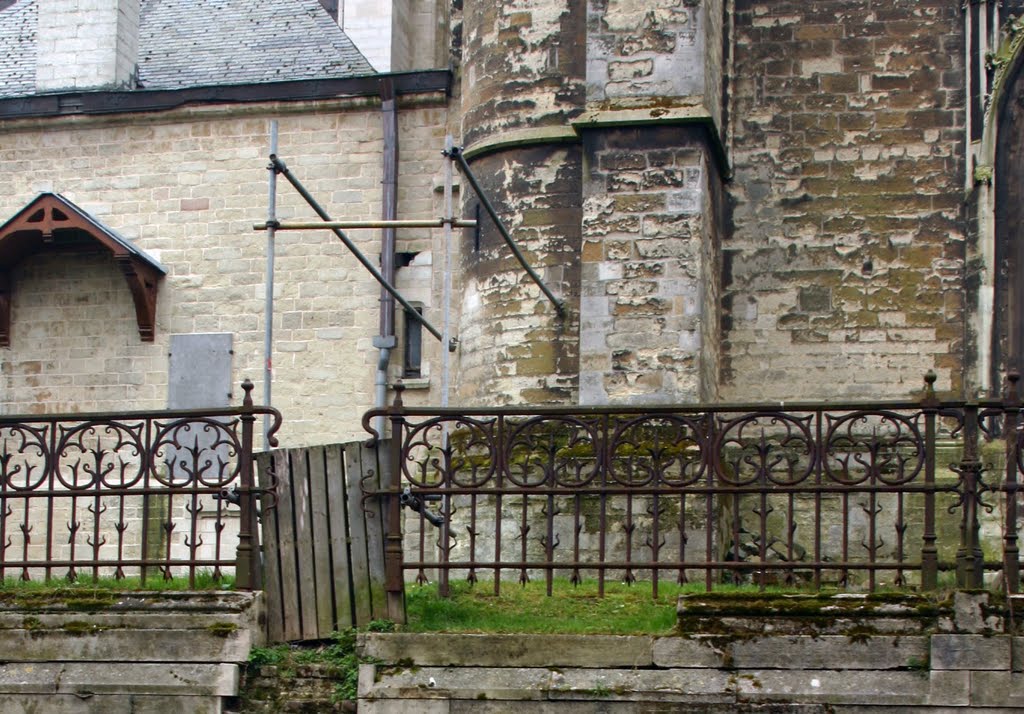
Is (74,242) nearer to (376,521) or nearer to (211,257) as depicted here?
(211,257)

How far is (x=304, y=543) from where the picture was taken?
9.91m

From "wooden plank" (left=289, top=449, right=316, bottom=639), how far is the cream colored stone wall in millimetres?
7615

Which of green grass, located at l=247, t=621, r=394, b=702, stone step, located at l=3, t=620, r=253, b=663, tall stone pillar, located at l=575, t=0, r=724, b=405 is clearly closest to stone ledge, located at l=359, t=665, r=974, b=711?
green grass, located at l=247, t=621, r=394, b=702

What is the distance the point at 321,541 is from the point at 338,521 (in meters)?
0.14

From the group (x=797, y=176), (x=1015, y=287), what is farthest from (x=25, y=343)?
(x=1015, y=287)

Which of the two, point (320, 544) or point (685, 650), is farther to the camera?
point (320, 544)

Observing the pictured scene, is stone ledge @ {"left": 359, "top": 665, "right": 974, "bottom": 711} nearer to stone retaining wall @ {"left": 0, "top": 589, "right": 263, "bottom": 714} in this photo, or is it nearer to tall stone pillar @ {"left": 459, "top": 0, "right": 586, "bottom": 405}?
stone retaining wall @ {"left": 0, "top": 589, "right": 263, "bottom": 714}

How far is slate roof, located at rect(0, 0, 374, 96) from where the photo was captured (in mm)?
19297

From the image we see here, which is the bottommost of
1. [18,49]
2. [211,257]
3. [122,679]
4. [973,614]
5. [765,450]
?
[122,679]

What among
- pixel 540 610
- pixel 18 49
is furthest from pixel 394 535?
pixel 18 49

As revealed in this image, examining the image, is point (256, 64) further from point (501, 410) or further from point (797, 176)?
point (501, 410)

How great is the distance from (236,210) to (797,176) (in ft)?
18.7

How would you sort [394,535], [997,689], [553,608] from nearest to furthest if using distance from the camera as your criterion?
1. [997,689]
2. [394,535]
3. [553,608]

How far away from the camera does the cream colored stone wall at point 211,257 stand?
17.8 metres
